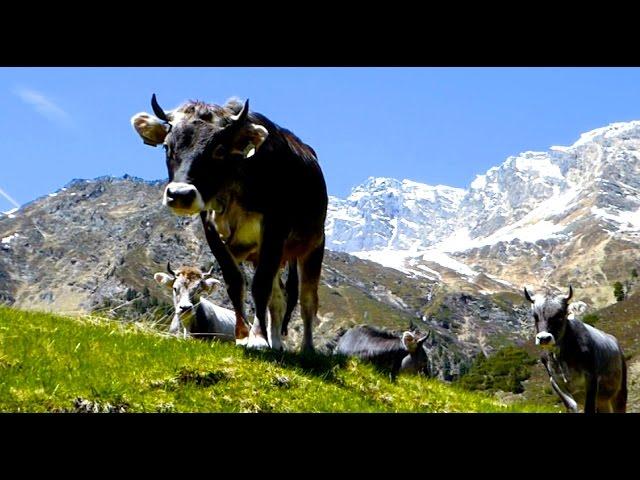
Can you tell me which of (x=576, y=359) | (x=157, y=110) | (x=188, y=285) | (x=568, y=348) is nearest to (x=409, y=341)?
(x=188, y=285)

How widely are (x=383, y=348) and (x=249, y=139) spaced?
20225mm

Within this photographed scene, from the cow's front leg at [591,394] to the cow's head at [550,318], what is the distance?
4.00 ft

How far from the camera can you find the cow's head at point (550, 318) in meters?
18.2

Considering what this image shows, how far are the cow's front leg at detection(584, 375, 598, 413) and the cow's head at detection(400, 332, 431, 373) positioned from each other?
499 inches

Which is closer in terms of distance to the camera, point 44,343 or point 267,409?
point 267,409

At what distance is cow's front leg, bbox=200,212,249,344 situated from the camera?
37.4ft

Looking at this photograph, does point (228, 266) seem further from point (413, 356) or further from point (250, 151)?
point (413, 356)

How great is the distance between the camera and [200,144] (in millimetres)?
10047

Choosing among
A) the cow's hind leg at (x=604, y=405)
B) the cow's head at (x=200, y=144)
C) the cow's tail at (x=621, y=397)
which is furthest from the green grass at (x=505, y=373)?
the cow's head at (x=200, y=144)
